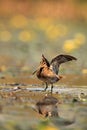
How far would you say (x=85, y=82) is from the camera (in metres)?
12.9

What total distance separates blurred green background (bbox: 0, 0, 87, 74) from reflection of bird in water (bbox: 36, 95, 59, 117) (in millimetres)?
3140

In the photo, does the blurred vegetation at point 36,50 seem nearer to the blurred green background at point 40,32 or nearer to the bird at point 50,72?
the blurred green background at point 40,32

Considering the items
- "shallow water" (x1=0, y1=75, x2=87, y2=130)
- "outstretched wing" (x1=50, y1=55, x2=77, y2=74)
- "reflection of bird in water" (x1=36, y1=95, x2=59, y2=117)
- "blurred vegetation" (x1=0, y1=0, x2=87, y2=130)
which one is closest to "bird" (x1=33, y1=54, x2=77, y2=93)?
"outstretched wing" (x1=50, y1=55, x2=77, y2=74)

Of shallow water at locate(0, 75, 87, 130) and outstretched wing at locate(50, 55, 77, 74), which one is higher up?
outstretched wing at locate(50, 55, 77, 74)

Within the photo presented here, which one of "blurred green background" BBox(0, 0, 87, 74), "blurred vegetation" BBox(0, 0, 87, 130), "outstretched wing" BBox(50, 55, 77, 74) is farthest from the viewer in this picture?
"blurred green background" BBox(0, 0, 87, 74)

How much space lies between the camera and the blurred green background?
51.5 ft

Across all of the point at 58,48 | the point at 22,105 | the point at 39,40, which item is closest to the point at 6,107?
the point at 22,105

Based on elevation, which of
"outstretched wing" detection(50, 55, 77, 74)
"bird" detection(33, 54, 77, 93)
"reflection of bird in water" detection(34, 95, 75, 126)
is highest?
"outstretched wing" detection(50, 55, 77, 74)

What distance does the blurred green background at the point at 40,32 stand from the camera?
1569 centimetres

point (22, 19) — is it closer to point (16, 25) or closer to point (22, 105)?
point (16, 25)

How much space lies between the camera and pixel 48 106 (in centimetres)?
1060

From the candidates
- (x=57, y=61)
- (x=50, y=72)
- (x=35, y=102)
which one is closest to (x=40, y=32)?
(x=57, y=61)

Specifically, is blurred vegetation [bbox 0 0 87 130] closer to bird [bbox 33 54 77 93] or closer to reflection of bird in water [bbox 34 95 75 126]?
reflection of bird in water [bbox 34 95 75 126]

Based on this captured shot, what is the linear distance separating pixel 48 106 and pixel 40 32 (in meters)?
9.92
